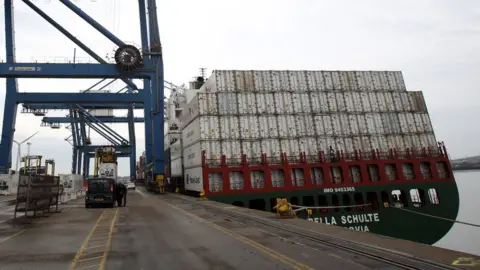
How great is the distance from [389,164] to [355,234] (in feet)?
63.8

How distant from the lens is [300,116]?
2808 centimetres

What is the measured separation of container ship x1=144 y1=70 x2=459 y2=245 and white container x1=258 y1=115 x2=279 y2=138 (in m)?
0.09

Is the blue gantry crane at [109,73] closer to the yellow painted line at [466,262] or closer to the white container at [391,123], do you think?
the white container at [391,123]

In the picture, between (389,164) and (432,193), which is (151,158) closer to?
(389,164)

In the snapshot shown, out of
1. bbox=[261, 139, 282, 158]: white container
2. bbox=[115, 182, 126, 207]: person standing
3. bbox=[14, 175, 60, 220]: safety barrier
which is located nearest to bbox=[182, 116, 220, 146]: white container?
bbox=[261, 139, 282, 158]: white container

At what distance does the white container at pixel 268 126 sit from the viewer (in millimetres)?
26969

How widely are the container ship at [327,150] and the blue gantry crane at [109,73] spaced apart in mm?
10435

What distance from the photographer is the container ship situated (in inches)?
963

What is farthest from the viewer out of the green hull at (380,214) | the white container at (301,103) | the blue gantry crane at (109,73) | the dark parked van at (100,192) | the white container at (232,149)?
the blue gantry crane at (109,73)

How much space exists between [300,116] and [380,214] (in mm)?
10710

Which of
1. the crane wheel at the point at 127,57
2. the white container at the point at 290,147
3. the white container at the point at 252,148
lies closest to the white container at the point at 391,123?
the white container at the point at 290,147

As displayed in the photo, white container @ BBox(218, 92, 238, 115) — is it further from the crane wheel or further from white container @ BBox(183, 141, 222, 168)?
the crane wheel

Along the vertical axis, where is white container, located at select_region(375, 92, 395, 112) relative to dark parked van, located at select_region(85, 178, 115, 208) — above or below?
above

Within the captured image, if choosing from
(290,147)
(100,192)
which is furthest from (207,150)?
(100,192)
